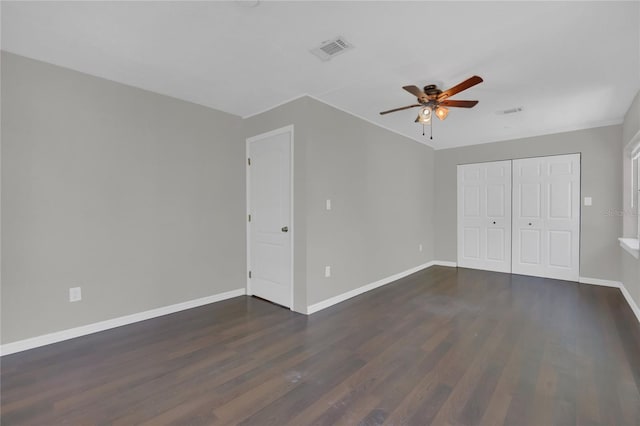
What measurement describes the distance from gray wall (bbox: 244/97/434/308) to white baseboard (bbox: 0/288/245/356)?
4.22ft

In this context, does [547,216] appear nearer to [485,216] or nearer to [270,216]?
[485,216]

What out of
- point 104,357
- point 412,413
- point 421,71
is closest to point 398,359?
point 412,413

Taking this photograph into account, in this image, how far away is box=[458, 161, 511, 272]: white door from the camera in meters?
5.35

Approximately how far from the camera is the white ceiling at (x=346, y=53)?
195cm

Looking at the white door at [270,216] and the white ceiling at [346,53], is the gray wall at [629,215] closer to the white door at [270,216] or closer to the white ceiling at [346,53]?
the white ceiling at [346,53]

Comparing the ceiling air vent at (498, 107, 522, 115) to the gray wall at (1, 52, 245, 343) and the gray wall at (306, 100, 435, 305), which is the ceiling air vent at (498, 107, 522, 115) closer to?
the gray wall at (306, 100, 435, 305)

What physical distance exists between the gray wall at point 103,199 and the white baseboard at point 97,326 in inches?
2.1

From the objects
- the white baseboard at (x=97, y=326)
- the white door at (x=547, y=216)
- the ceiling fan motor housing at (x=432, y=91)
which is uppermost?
the ceiling fan motor housing at (x=432, y=91)

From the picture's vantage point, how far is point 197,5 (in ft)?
6.20

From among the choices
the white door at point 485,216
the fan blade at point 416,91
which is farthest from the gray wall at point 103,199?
the white door at point 485,216

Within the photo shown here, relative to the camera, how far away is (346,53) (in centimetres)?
245

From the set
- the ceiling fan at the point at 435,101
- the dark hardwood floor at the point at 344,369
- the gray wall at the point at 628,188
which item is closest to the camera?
the dark hardwood floor at the point at 344,369

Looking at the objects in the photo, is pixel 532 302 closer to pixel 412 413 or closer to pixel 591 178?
pixel 591 178

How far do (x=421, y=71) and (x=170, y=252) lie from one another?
10.9 feet
